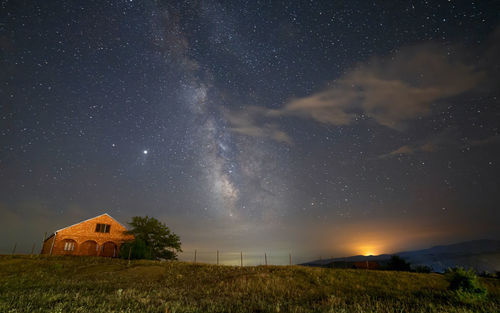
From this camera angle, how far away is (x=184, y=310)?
647 centimetres

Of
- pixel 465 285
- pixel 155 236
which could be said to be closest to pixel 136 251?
pixel 155 236

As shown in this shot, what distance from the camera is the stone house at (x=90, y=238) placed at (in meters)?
45.2

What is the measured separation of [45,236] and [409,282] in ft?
204

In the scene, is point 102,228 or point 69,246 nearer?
point 69,246

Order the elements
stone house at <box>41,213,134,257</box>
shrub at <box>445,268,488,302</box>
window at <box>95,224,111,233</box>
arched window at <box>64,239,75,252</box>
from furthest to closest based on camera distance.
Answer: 1. window at <box>95,224,111,233</box>
2. arched window at <box>64,239,75,252</box>
3. stone house at <box>41,213,134,257</box>
4. shrub at <box>445,268,488,302</box>

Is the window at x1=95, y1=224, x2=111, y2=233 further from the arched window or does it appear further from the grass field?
the grass field

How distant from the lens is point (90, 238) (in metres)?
47.2

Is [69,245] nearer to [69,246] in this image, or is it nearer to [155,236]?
[69,246]

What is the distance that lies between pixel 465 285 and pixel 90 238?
54223 mm

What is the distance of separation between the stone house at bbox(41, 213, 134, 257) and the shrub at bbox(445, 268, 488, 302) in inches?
1959

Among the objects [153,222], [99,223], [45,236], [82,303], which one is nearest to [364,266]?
[153,222]

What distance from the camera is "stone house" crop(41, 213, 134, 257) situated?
4516 centimetres

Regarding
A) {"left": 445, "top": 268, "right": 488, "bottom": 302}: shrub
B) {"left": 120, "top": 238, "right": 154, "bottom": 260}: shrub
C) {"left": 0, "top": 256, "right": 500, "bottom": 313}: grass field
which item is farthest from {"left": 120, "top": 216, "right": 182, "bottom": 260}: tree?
{"left": 445, "top": 268, "right": 488, "bottom": 302}: shrub

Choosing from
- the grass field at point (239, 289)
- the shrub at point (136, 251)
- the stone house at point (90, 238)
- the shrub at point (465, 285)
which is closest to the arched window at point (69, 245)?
the stone house at point (90, 238)
